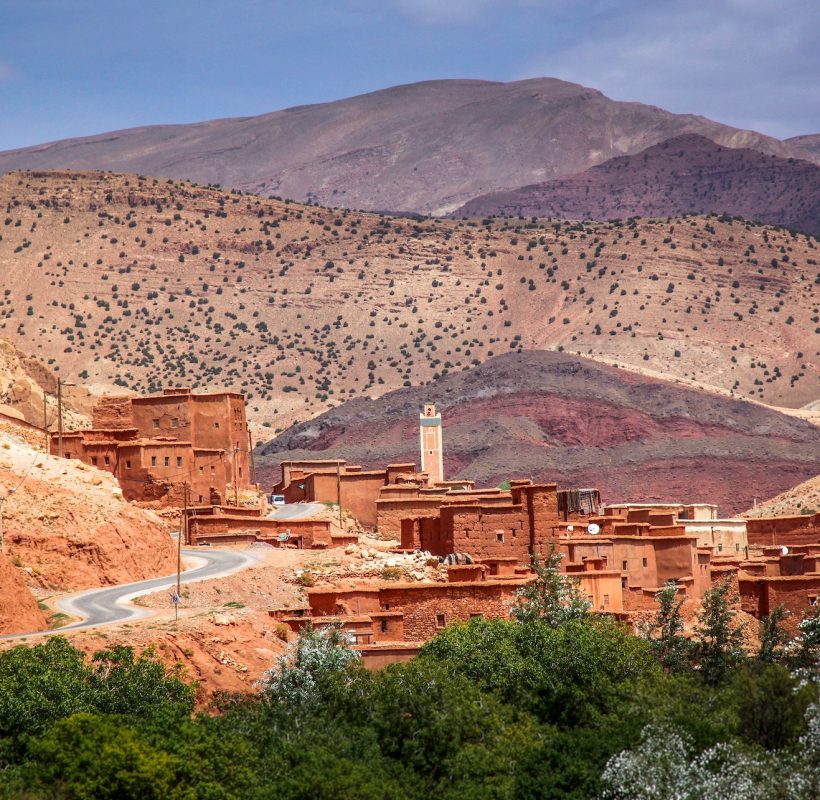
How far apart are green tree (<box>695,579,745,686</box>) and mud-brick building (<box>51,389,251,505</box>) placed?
14.4 meters

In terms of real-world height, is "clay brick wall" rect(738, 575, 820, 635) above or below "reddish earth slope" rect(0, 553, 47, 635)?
below

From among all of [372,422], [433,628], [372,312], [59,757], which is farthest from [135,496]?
[372,312]

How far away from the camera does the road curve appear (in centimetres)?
3394

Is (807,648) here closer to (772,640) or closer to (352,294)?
(772,640)

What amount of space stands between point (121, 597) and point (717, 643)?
511 inches

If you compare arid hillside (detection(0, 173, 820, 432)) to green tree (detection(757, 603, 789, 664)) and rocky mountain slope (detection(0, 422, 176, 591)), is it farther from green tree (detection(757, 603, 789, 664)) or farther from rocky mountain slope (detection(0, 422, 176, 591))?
rocky mountain slope (detection(0, 422, 176, 591))

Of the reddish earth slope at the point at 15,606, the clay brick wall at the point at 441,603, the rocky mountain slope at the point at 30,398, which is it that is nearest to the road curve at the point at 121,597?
the reddish earth slope at the point at 15,606

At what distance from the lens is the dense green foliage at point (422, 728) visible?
26984 mm

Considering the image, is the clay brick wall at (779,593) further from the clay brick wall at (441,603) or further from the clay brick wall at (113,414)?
the clay brick wall at (113,414)

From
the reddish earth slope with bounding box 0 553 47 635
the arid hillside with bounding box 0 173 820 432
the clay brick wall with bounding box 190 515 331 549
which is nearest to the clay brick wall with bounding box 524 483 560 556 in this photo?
the clay brick wall with bounding box 190 515 331 549

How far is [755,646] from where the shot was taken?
47.2 meters

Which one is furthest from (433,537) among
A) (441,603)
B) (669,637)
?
(441,603)

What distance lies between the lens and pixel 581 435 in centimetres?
11694

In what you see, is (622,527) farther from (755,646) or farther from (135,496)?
(135,496)
